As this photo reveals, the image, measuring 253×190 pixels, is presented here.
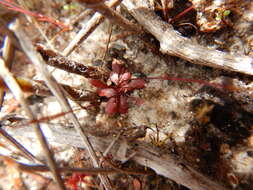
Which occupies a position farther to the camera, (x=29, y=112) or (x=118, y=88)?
(x=118, y=88)

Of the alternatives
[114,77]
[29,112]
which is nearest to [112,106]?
[114,77]

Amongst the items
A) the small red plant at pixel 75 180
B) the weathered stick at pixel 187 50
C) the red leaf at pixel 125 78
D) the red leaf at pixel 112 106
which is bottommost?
the small red plant at pixel 75 180

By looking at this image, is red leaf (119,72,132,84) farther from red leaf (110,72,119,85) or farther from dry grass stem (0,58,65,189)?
dry grass stem (0,58,65,189)

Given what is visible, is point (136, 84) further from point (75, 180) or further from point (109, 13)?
point (75, 180)

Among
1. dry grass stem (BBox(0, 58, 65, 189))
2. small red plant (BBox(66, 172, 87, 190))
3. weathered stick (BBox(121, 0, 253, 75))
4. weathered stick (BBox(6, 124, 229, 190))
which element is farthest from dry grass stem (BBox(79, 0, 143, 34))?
small red plant (BBox(66, 172, 87, 190))

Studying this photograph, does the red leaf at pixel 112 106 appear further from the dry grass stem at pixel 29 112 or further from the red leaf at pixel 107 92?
the dry grass stem at pixel 29 112

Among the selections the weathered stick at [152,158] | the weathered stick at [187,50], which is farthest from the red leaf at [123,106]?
the weathered stick at [187,50]
